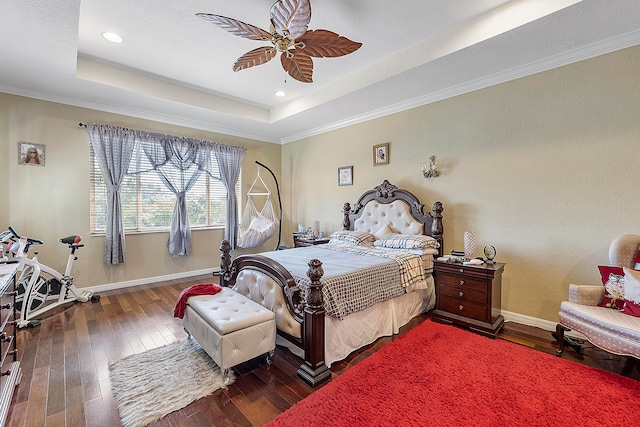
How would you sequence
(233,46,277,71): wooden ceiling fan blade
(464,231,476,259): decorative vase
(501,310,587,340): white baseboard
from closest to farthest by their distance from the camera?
(233,46,277,71): wooden ceiling fan blade, (501,310,587,340): white baseboard, (464,231,476,259): decorative vase

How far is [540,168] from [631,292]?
51.9 inches

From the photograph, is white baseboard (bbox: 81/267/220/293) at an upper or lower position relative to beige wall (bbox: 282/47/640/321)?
lower

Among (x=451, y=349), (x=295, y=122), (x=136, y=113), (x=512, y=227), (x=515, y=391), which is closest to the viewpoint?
(x=515, y=391)

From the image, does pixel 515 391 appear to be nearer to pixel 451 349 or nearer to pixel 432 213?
pixel 451 349

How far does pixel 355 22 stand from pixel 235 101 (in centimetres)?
258

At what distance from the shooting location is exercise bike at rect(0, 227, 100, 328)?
2.67m

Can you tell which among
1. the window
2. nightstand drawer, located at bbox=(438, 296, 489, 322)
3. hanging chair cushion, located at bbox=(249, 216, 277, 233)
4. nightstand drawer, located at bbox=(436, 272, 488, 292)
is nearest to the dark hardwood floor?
nightstand drawer, located at bbox=(438, 296, 489, 322)

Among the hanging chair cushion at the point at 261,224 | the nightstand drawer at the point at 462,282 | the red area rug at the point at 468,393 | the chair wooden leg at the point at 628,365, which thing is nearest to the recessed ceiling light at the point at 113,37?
the hanging chair cushion at the point at 261,224

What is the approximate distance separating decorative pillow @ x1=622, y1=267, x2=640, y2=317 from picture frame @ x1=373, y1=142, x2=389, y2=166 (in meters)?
2.77

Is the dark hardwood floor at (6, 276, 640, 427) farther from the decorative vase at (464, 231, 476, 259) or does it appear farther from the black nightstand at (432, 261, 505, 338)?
the decorative vase at (464, 231, 476, 259)

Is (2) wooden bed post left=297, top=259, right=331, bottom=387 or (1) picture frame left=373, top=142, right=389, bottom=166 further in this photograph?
(1) picture frame left=373, top=142, right=389, bottom=166

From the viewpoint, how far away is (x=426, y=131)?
12.3 ft

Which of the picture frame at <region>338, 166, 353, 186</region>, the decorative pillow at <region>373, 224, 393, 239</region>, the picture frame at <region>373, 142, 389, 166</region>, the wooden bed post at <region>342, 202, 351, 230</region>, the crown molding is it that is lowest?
the decorative pillow at <region>373, 224, 393, 239</region>

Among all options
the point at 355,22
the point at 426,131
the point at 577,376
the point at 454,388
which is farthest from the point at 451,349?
the point at 355,22
